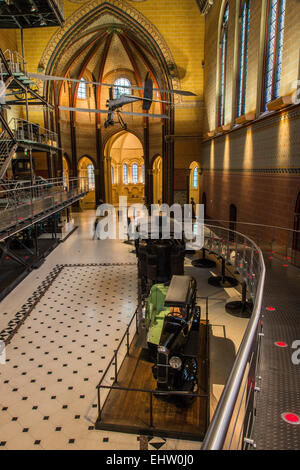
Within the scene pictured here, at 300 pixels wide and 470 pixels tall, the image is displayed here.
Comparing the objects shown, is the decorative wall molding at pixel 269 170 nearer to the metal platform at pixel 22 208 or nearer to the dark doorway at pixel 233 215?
the dark doorway at pixel 233 215

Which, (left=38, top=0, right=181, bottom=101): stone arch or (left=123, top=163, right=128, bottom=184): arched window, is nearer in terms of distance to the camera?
(left=38, top=0, right=181, bottom=101): stone arch

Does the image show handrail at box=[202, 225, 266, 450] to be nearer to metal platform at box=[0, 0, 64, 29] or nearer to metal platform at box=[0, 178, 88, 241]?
metal platform at box=[0, 178, 88, 241]

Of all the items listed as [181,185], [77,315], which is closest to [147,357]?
[77,315]

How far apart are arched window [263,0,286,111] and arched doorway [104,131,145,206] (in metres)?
19.8

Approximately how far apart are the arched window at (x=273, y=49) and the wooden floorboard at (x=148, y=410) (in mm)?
7037

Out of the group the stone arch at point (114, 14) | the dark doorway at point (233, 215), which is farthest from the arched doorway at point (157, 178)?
the dark doorway at point (233, 215)

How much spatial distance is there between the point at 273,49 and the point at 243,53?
110 inches

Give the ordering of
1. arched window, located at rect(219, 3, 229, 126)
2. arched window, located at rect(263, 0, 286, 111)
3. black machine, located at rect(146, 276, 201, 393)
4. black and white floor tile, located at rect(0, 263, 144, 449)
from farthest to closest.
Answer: arched window, located at rect(219, 3, 229, 126)
arched window, located at rect(263, 0, 286, 111)
black machine, located at rect(146, 276, 201, 393)
black and white floor tile, located at rect(0, 263, 144, 449)

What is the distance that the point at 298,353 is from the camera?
3.02 metres

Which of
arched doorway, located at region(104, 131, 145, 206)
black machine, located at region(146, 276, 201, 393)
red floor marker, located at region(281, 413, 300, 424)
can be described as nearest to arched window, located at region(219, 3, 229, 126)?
black machine, located at region(146, 276, 201, 393)

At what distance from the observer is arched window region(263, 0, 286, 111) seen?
832 centimetres

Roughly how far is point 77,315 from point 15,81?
755 centimetres

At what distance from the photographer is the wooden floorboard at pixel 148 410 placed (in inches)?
187

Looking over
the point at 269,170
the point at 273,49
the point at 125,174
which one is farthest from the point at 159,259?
the point at 125,174
